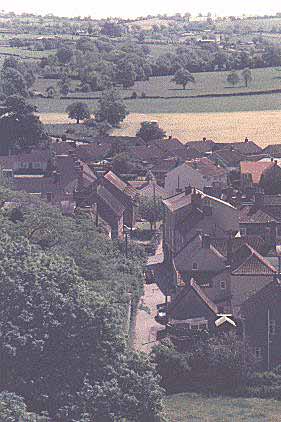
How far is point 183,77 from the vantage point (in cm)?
8081

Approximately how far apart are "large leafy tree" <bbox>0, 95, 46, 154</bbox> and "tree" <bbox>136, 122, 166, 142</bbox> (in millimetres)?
6009

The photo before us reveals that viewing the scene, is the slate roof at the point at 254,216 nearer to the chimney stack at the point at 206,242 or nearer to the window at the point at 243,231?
the window at the point at 243,231

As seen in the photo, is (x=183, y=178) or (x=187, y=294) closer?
(x=187, y=294)

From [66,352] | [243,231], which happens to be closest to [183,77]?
[243,231]

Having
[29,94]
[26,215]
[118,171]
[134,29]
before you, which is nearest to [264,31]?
[134,29]

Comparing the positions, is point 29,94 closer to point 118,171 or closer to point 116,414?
point 118,171

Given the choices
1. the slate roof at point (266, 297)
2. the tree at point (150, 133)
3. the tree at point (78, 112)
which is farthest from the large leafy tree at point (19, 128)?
the slate roof at point (266, 297)

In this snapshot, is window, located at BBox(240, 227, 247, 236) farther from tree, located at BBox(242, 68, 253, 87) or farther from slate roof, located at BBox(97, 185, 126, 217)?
tree, located at BBox(242, 68, 253, 87)

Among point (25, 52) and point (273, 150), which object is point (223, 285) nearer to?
point (273, 150)

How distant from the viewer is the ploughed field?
64.3m

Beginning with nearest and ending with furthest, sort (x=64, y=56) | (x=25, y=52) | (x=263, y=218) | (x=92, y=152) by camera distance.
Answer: (x=263, y=218)
(x=92, y=152)
(x=64, y=56)
(x=25, y=52)

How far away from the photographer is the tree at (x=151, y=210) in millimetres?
42250

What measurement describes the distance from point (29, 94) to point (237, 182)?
33.3 metres

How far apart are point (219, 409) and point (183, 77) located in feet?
189
